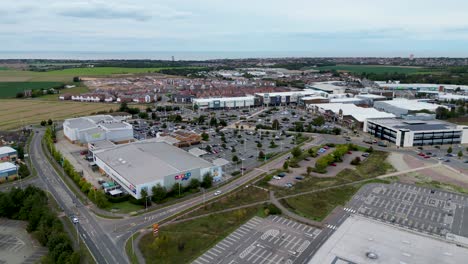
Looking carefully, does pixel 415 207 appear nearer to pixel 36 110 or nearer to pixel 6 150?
pixel 6 150

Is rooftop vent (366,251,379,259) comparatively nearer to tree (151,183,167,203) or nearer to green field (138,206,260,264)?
green field (138,206,260,264)

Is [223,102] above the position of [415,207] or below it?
above

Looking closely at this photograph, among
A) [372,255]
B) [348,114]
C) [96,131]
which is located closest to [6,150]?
[96,131]

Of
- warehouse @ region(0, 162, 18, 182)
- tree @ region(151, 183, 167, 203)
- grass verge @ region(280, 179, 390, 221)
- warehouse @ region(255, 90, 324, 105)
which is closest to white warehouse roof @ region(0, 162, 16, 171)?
warehouse @ region(0, 162, 18, 182)

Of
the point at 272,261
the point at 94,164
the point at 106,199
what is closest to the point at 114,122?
the point at 94,164

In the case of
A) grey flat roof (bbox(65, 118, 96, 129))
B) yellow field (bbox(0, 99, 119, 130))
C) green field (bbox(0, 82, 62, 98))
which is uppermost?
green field (bbox(0, 82, 62, 98))

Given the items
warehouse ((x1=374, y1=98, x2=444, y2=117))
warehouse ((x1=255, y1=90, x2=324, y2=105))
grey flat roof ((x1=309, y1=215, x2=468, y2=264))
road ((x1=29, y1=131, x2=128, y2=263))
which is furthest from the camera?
warehouse ((x1=255, y1=90, x2=324, y2=105))

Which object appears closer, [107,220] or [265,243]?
[265,243]
